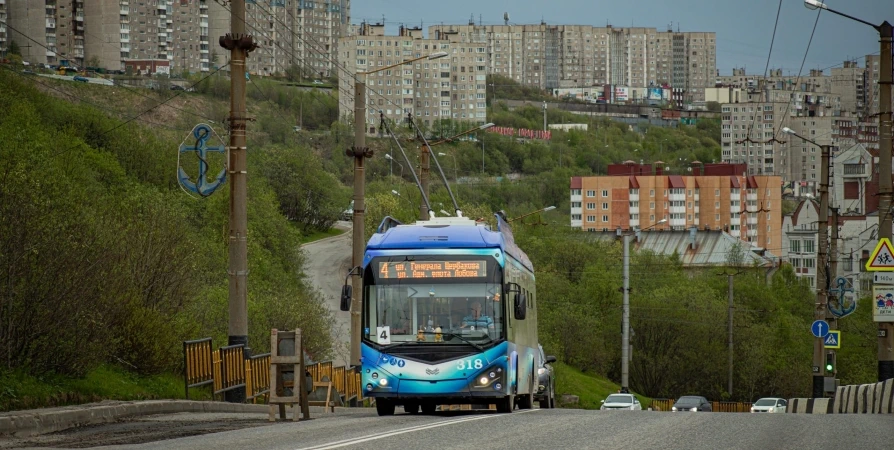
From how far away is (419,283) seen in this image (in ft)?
71.2

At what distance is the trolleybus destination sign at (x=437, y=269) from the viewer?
21.8 m

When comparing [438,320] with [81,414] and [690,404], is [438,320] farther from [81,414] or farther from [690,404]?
[690,404]

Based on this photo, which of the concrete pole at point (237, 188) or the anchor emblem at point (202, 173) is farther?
the anchor emblem at point (202, 173)

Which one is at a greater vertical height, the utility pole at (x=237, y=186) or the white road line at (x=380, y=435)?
the utility pole at (x=237, y=186)

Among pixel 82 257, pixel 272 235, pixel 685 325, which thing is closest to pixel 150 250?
pixel 82 257

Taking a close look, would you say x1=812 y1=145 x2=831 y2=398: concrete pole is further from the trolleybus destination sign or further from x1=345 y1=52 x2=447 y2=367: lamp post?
the trolleybus destination sign

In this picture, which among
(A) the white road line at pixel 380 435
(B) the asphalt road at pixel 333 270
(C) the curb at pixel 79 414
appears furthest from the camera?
(B) the asphalt road at pixel 333 270

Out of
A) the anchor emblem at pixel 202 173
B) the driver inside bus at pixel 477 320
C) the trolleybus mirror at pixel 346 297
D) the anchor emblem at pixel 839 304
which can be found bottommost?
the anchor emblem at pixel 839 304

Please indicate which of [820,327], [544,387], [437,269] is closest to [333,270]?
[820,327]

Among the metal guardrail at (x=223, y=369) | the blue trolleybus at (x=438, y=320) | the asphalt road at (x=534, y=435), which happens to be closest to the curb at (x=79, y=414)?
the asphalt road at (x=534, y=435)

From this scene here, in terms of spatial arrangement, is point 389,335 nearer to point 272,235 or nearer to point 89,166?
point 89,166

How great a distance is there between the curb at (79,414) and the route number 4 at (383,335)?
3.20 m

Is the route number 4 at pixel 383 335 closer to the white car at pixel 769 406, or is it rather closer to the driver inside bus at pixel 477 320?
the driver inside bus at pixel 477 320

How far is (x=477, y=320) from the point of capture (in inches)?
850
